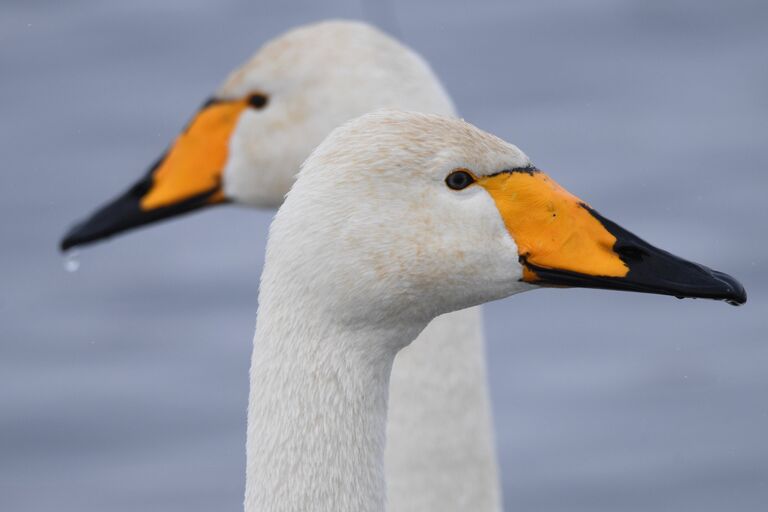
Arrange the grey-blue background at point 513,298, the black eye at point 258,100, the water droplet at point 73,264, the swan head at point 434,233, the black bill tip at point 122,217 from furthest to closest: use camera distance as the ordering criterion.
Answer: the water droplet at point 73,264 < the grey-blue background at point 513,298 < the black bill tip at point 122,217 < the black eye at point 258,100 < the swan head at point 434,233

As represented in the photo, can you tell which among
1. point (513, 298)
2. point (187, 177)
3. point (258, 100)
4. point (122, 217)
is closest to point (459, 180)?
point (258, 100)

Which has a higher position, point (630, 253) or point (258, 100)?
point (258, 100)

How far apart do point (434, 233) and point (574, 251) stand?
0.32m

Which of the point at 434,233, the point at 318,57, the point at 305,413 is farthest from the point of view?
the point at 318,57

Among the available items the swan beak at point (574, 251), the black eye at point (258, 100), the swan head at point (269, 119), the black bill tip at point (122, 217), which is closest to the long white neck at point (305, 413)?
the swan beak at point (574, 251)

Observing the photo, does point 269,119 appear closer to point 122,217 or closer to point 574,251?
point 122,217

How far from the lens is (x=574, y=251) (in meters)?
4.24

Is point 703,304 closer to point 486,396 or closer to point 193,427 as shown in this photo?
point 193,427

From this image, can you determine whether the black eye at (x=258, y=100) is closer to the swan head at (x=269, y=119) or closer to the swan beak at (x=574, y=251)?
the swan head at (x=269, y=119)

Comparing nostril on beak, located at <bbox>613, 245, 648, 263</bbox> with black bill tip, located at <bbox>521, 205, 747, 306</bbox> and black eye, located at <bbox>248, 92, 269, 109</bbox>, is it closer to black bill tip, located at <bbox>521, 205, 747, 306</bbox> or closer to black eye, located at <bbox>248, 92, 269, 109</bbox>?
black bill tip, located at <bbox>521, 205, 747, 306</bbox>

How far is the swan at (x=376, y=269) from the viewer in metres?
4.03

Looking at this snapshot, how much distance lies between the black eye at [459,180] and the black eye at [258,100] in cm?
291

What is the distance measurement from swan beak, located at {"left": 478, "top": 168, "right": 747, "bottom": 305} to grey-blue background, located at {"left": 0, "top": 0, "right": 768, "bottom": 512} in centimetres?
384

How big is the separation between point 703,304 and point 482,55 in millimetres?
2690
